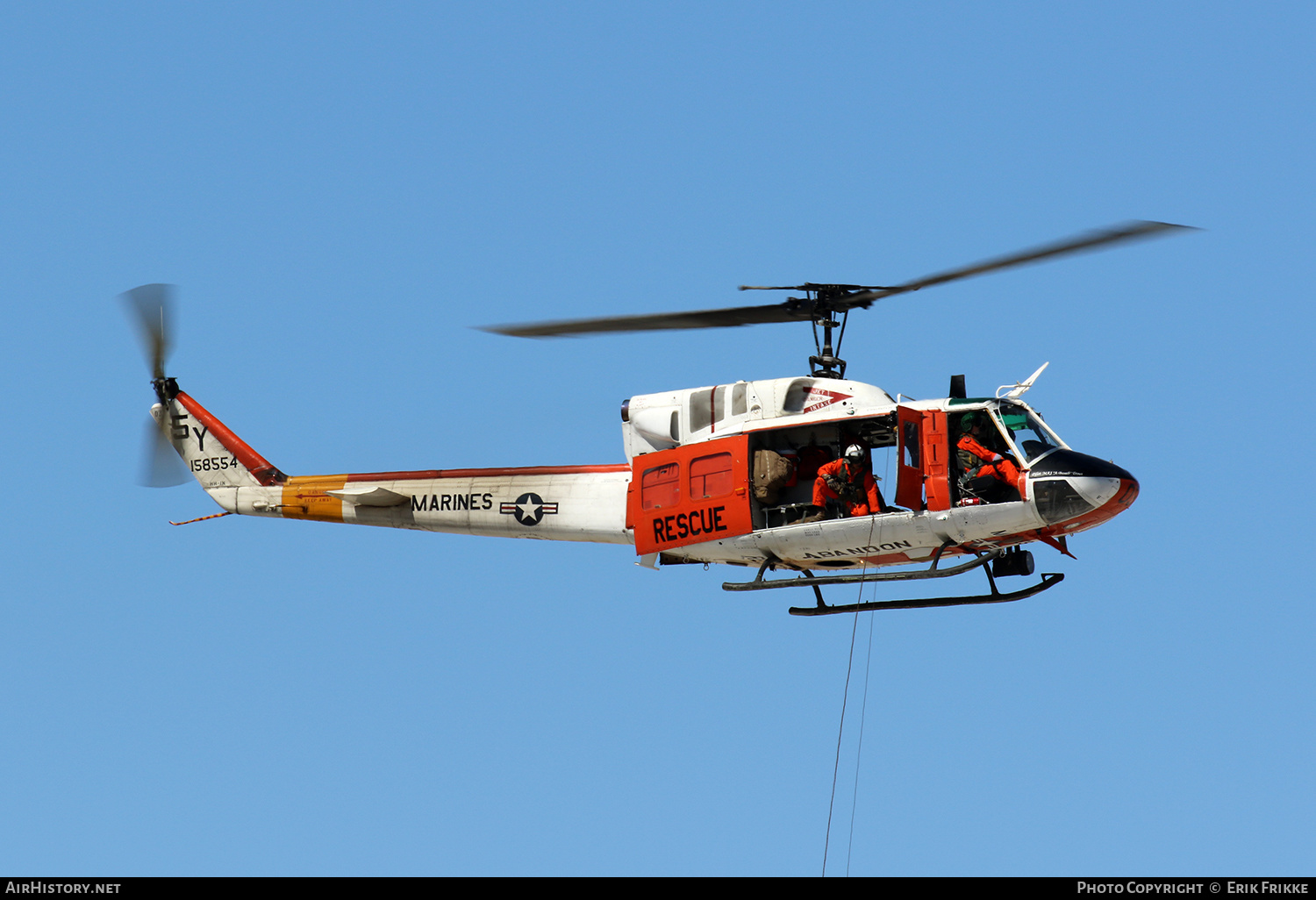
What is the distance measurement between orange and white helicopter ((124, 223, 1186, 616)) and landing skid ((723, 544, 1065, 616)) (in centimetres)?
2

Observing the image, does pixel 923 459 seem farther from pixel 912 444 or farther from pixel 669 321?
pixel 669 321

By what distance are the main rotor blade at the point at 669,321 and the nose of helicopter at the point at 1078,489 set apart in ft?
13.6

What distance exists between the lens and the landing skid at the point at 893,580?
21.4 meters

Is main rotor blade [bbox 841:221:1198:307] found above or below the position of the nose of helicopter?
above

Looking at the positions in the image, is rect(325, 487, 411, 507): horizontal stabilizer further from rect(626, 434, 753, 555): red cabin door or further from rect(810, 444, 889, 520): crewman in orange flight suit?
rect(810, 444, 889, 520): crewman in orange flight suit

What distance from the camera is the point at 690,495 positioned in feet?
75.9

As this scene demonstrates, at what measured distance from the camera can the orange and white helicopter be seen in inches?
832

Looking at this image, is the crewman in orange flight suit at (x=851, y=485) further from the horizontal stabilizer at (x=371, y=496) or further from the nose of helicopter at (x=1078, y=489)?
the horizontal stabilizer at (x=371, y=496)

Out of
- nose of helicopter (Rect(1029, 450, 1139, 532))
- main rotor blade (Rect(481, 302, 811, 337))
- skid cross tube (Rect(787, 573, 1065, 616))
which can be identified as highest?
main rotor blade (Rect(481, 302, 811, 337))

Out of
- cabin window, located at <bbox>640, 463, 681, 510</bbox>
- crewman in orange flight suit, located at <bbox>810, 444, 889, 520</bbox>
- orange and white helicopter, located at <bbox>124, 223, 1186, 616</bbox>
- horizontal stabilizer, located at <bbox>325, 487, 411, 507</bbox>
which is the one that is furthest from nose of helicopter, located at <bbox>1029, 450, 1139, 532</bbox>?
horizontal stabilizer, located at <bbox>325, 487, 411, 507</bbox>

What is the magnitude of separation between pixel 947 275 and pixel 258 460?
12.1m

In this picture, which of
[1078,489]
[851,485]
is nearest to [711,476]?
[851,485]

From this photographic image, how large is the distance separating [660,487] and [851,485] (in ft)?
9.19
